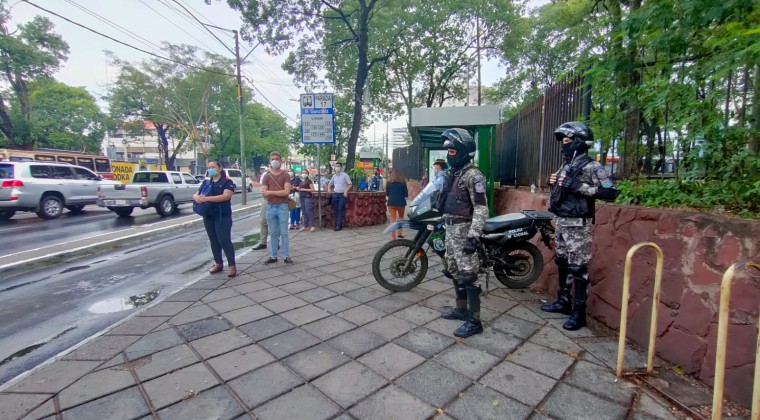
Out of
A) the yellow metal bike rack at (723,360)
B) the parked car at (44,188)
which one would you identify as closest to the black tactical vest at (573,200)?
the yellow metal bike rack at (723,360)

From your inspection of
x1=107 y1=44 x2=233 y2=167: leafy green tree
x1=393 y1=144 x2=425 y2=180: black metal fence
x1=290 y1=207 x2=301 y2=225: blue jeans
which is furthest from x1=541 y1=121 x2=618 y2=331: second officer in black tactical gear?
x1=107 y1=44 x2=233 y2=167: leafy green tree

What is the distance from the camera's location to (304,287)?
176 inches

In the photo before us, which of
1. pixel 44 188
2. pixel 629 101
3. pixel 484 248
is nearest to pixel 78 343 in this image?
pixel 484 248

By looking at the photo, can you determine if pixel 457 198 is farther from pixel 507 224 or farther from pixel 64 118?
pixel 64 118

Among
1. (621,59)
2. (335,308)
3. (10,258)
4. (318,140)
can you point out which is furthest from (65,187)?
(621,59)

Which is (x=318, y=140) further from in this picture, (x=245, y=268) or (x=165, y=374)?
(x=165, y=374)

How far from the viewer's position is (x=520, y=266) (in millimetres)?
4238

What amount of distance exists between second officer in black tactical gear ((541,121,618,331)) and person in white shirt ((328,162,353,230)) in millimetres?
6035

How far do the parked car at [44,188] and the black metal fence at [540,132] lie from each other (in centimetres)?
1425

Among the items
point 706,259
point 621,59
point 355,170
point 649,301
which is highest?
point 621,59

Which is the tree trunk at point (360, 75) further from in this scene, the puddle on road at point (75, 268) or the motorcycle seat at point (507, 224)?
the motorcycle seat at point (507, 224)

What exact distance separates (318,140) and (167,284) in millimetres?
4812

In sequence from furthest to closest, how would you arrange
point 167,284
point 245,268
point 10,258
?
point 10,258
point 245,268
point 167,284

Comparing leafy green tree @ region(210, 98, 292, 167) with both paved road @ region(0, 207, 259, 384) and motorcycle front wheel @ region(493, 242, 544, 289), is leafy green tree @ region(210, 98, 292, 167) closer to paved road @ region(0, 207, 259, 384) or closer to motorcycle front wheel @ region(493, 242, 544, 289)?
paved road @ region(0, 207, 259, 384)
